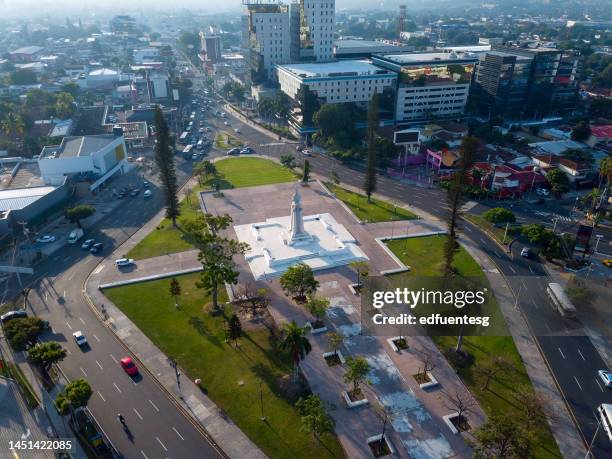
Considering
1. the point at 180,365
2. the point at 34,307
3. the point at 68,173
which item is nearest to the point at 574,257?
the point at 180,365

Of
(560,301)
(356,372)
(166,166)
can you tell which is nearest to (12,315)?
(166,166)

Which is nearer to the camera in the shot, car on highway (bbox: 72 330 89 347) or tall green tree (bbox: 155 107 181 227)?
car on highway (bbox: 72 330 89 347)

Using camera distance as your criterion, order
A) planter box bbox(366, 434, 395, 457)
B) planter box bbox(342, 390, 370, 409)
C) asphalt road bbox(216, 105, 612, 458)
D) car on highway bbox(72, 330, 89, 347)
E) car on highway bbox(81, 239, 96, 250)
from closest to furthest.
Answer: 1. planter box bbox(366, 434, 395, 457)
2. planter box bbox(342, 390, 370, 409)
3. asphalt road bbox(216, 105, 612, 458)
4. car on highway bbox(72, 330, 89, 347)
5. car on highway bbox(81, 239, 96, 250)

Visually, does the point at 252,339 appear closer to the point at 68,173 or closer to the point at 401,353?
the point at 401,353

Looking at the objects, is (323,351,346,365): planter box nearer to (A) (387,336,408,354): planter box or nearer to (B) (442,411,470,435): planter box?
(A) (387,336,408,354): planter box

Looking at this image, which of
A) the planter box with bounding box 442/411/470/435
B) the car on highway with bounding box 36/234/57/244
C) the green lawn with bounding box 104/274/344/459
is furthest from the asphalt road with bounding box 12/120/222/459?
the planter box with bounding box 442/411/470/435

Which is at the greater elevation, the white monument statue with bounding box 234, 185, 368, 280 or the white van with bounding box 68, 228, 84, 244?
the white monument statue with bounding box 234, 185, 368, 280

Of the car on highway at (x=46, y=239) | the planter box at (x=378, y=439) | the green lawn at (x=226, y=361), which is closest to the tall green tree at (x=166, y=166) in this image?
the green lawn at (x=226, y=361)

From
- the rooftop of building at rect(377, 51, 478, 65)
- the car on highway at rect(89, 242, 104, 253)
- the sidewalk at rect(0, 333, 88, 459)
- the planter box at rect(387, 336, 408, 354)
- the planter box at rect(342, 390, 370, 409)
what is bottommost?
the sidewalk at rect(0, 333, 88, 459)
